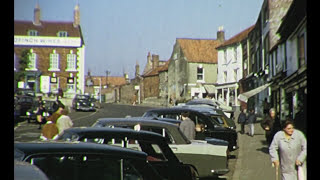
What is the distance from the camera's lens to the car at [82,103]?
24.3 metres

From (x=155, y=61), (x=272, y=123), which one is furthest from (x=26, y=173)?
(x=155, y=61)

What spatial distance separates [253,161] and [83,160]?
8.79 m

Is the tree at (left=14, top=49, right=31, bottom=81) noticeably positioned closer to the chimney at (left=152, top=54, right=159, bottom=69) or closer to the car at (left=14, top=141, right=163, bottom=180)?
the car at (left=14, top=141, right=163, bottom=180)

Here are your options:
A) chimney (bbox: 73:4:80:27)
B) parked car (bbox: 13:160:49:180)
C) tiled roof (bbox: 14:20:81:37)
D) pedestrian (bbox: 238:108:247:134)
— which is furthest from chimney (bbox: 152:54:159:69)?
parked car (bbox: 13:160:49:180)

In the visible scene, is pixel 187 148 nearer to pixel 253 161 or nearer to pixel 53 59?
pixel 253 161

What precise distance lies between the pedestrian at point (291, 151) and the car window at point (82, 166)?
3.86 meters

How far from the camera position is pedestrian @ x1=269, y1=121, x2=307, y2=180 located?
7.00 metres

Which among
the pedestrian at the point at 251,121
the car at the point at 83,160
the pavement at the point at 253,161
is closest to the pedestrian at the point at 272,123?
the pavement at the point at 253,161

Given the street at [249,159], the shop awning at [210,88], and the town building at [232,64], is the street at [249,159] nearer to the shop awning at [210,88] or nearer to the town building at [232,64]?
the town building at [232,64]

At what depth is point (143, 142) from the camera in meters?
6.05

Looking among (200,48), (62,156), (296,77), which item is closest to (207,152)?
(62,156)
